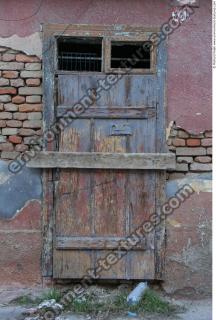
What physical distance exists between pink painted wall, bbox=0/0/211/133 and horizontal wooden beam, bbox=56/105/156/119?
0.99ft

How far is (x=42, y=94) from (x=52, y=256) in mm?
1575

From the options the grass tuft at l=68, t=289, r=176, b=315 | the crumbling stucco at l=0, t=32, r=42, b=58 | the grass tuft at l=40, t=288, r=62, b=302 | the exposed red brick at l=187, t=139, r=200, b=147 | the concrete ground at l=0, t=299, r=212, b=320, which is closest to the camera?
the concrete ground at l=0, t=299, r=212, b=320

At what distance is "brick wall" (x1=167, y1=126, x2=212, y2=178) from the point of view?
4602mm

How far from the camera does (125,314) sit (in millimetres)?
4223

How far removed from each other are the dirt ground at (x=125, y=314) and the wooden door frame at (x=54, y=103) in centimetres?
34

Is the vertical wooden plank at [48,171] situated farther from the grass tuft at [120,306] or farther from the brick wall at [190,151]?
the brick wall at [190,151]

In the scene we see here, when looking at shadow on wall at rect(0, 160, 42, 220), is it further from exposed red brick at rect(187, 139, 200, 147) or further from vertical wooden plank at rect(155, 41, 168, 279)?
exposed red brick at rect(187, 139, 200, 147)

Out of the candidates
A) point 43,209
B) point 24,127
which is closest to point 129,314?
point 43,209

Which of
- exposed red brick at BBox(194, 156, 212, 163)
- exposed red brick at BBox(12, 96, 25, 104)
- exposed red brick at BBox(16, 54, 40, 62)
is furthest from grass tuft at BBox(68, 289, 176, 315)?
exposed red brick at BBox(16, 54, 40, 62)

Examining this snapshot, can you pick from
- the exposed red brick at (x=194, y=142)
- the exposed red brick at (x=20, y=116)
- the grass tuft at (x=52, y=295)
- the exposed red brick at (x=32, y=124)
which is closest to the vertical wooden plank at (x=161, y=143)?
the exposed red brick at (x=194, y=142)

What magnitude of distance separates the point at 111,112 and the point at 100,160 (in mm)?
484

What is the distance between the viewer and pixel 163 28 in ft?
15.0

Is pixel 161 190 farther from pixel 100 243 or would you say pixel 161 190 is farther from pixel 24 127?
pixel 24 127

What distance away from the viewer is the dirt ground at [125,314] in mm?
4152
